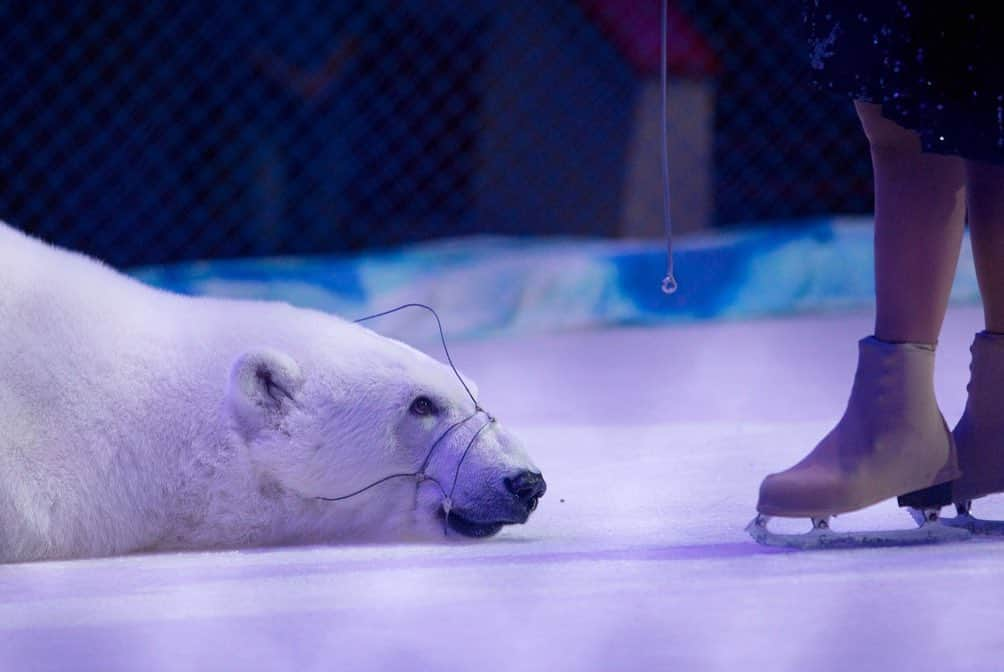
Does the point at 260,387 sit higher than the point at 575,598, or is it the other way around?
the point at 260,387

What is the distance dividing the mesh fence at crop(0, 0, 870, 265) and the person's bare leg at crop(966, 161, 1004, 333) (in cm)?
216

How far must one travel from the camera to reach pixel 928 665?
89cm

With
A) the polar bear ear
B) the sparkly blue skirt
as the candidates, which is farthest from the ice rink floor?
the sparkly blue skirt

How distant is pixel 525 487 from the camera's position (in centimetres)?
136

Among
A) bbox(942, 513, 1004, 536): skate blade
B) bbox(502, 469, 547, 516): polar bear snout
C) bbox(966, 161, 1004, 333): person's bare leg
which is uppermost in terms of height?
bbox(966, 161, 1004, 333): person's bare leg

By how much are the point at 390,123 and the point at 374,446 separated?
2.35 meters

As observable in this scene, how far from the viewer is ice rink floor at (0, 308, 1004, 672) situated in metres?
0.94

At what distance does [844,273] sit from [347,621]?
252 cm

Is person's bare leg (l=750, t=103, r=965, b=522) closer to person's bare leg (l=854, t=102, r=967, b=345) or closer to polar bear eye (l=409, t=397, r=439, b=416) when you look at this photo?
person's bare leg (l=854, t=102, r=967, b=345)

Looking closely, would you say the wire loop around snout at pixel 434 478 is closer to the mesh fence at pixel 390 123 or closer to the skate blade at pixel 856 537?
the skate blade at pixel 856 537

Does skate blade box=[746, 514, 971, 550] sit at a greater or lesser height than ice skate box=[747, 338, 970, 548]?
lesser

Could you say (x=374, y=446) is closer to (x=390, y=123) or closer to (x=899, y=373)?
(x=899, y=373)

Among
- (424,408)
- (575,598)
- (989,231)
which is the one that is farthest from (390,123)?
(575,598)

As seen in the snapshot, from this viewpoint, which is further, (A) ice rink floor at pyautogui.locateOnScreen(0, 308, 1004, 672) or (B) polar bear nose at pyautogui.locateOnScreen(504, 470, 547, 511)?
(B) polar bear nose at pyautogui.locateOnScreen(504, 470, 547, 511)
